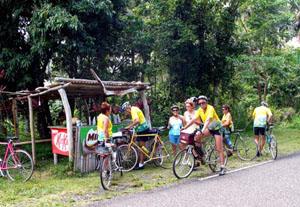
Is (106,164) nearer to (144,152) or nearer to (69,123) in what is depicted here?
(69,123)

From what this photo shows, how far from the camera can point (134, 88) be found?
12.2 m

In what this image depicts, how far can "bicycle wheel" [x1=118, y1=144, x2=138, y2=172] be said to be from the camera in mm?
10484

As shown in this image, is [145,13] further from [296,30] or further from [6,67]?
[296,30]

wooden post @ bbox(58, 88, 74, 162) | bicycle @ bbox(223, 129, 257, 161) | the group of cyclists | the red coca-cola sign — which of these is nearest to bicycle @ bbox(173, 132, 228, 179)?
the group of cyclists

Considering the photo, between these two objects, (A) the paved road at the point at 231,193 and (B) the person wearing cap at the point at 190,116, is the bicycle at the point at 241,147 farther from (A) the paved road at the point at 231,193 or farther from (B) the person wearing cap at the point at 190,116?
(A) the paved road at the point at 231,193

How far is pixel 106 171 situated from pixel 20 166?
251cm

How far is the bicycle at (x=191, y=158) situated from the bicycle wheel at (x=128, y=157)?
164 centimetres

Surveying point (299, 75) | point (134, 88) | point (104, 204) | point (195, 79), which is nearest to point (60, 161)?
point (134, 88)

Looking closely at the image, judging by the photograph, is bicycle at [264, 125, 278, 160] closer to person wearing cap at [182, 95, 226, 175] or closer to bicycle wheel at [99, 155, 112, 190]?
person wearing cap at [182, 95, 226, 175]

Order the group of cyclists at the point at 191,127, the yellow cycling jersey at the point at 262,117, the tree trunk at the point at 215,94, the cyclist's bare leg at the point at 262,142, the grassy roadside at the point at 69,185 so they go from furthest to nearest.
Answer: the tree trunk at the point at 215,94 < the cyclist's bare leg at the point at 262,142 < the yellow cycling jersey at the point at 262,117 < the group of cyclists at the point at 191,127 < the grassy roadside at the point at 69,185

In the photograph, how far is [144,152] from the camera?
10.8 m

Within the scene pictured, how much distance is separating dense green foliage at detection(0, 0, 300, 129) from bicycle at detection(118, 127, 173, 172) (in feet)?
13.4

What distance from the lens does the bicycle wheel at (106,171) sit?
27.6 ft

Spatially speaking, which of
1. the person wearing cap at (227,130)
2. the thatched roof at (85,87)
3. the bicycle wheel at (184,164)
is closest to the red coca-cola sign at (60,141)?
the thatched roof at (85,87)
